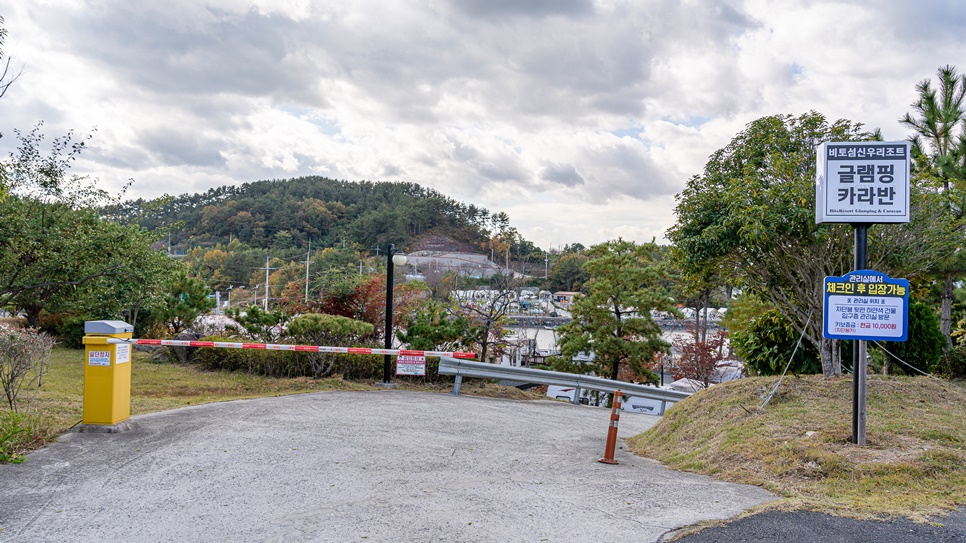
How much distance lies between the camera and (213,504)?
557 centimetres

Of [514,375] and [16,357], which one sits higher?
[16,357]

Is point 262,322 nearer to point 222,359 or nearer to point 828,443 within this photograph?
point 222,359

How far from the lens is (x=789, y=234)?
10.4 m

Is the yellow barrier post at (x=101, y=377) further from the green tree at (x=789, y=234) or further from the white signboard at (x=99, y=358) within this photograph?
the green tree at (x=789, y=234)

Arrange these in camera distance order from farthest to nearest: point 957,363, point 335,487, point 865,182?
1. point 957,363
2. point 865,182
3. point 335,487

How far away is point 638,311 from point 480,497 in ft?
69.8

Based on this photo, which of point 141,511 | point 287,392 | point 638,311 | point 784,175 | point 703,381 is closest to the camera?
point 141,511

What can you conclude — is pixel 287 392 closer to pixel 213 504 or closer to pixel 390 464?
pixel 390 464

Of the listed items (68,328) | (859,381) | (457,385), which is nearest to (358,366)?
(457,385)

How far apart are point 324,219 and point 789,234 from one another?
313ft

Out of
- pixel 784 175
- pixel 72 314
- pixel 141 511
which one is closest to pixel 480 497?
pixel 141 511

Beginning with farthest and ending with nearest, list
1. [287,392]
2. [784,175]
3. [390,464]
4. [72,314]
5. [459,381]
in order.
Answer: [72,314] < [459,381] < [287,392] < [784,175] < [390,464]

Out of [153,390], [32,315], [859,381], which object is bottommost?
[153,390]

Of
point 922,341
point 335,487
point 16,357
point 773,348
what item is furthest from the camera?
point 773,348
